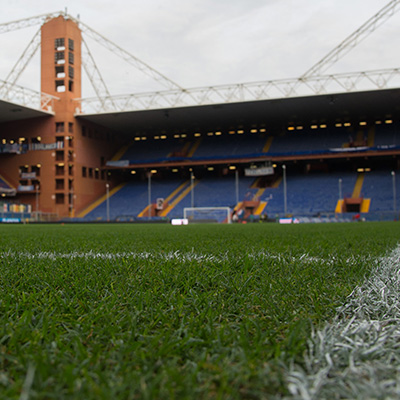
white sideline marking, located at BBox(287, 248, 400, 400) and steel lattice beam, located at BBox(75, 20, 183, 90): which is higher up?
steel lattice beam, located at BBox(75, 20, 183, 90)

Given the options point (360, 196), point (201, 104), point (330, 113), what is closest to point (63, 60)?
point (201, 104)

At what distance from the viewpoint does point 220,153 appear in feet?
136

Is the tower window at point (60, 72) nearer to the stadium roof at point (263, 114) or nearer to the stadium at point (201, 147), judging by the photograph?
the stadium at point (201, 147)

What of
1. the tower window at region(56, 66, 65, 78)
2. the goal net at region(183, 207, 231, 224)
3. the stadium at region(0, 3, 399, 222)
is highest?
the tower window at region(56, 66, 65, 78)

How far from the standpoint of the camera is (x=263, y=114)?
37.9 meters

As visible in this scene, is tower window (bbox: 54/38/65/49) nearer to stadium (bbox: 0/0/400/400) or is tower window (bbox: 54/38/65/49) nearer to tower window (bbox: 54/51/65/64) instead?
stadium (bbox: 0/0/400/400)

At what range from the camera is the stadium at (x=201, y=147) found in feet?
111

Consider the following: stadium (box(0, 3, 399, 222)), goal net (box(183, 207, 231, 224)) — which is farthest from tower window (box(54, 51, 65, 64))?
goal net (box(183, 207, 231, 224))

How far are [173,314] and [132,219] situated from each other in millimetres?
34289

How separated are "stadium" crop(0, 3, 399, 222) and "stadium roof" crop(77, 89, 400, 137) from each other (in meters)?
0.12

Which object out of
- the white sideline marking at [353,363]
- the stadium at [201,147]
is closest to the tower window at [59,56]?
the stadium at [201,147]

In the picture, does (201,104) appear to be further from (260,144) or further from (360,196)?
(360,196)

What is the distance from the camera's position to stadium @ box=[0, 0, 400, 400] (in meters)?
0.77

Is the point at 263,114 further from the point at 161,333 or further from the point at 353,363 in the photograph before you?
the point at 353,363
